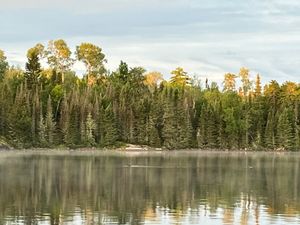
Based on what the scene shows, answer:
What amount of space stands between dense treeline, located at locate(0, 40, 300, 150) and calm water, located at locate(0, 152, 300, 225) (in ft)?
257

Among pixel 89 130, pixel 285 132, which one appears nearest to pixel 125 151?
pixel 89 130

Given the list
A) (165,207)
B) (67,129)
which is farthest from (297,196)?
(67,129)

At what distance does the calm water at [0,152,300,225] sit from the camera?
1900 inches

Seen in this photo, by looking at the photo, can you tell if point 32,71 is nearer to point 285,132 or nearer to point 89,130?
point 89,130

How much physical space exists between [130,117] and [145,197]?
120426mm

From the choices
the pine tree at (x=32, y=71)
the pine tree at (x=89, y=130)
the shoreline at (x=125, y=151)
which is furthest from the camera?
the pine tree at (x=32, y=71)

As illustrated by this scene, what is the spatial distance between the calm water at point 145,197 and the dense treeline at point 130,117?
7839cm

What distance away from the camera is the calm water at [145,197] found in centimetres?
4825

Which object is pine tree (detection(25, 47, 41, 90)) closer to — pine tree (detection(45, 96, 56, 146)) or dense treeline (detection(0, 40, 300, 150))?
dense treeline (detection(0, 40, 300, 150))

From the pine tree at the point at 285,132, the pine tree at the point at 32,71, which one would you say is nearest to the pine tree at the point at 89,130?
the pine tree at the point at 32,71

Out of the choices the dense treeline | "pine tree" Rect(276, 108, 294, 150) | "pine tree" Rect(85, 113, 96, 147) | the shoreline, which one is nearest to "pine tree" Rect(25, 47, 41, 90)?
the dense treeline

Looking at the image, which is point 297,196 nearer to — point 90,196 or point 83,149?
point 90,196

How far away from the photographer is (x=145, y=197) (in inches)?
2413

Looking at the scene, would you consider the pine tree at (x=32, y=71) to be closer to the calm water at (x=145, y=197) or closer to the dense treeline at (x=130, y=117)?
the dense treeline at (x=130, y=117)
